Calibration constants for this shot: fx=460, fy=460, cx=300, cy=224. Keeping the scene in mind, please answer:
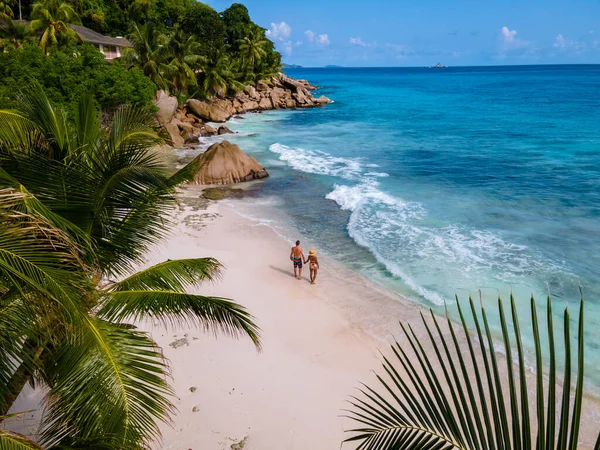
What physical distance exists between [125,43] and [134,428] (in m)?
48.8

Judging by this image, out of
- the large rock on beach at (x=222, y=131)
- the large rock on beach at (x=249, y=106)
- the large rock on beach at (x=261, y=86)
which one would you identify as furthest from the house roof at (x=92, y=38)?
the large rock on beach at (x=261, y=86)

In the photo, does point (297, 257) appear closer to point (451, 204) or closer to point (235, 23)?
point (451, 204)

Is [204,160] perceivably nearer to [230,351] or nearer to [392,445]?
[230,351]

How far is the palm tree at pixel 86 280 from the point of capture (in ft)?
12.2

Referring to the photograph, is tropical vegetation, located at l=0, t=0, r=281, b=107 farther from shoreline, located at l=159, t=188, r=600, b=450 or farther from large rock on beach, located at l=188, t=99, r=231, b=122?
shoreline, located at l=159, t=188, r=600, b=450

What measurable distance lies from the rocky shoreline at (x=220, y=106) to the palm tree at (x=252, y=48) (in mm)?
3528

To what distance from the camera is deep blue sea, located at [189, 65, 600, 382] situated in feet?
43.8

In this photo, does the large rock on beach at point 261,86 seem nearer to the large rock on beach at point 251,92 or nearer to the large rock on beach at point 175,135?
the large rock on beach at point 251,92

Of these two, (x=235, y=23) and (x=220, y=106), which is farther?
(x=235, y=23)

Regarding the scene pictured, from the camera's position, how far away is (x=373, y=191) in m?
22.4

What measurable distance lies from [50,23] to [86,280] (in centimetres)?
3240

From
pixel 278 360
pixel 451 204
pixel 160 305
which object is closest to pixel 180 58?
pixel 451 204

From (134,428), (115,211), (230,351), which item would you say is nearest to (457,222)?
(230,351)

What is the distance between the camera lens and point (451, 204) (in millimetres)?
20484
